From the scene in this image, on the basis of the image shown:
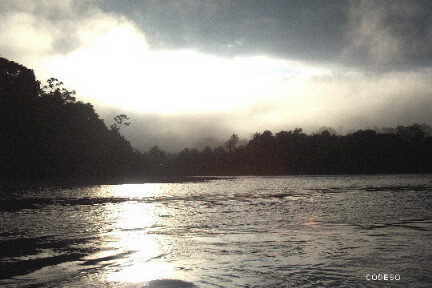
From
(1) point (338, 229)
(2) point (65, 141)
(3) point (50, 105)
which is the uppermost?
(3) point (50, 105)

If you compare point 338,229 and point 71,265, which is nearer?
point 71,265

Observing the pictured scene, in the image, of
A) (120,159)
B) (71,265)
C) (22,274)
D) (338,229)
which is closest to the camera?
(22,274)

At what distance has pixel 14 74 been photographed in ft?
354

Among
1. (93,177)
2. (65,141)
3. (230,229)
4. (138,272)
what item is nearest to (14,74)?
(65,141)

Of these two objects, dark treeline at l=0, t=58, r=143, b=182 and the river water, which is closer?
the river water

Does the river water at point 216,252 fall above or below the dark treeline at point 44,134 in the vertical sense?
below

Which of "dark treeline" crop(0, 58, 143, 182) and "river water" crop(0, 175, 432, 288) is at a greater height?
"dark treeline" crop(0, 58, 143, 182)

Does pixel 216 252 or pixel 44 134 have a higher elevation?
pixel 44 134

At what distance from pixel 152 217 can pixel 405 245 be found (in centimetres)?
1908

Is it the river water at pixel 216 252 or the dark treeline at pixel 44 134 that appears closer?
the river water at pixel 216 252

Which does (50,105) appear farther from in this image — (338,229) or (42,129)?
(338,229)

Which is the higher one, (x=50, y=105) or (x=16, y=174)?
(x=50, y=105)

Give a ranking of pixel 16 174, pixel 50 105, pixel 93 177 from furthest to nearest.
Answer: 1. pixel 93 177
2. pixel 50 105
3. pixel 16 174

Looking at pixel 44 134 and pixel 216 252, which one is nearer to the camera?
pixel 216 252
